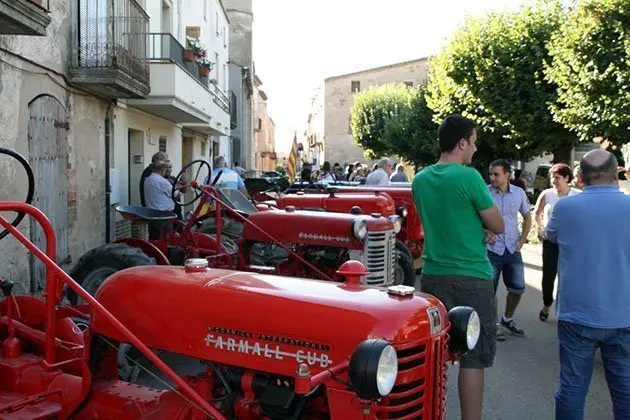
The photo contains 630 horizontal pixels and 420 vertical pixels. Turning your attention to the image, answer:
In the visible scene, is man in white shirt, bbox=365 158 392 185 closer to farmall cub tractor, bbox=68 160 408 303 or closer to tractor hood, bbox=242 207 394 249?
farmall cub tractor, bbox=68 160 408 303

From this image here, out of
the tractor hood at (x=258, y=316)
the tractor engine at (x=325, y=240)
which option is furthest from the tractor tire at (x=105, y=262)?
the tractor hood at (x=258, y=316)

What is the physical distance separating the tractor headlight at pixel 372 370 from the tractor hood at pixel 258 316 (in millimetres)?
213

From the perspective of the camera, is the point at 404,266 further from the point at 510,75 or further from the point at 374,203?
the point at 510,75

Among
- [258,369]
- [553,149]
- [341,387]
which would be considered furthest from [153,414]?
[553,149]

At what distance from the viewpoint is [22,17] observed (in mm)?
6188

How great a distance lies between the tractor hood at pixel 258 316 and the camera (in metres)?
2.37

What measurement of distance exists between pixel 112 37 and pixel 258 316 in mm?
8307

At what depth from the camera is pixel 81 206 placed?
31.7 ft

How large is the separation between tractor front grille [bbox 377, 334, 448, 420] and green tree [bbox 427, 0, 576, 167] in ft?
49.4

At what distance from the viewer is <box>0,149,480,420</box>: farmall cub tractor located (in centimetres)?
230

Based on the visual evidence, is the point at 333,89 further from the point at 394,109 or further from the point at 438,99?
the point at 438,99

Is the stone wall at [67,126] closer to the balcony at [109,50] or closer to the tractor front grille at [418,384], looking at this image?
the balcony at [109,50]

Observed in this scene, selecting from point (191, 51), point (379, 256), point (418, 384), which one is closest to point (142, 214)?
point (379, 256)

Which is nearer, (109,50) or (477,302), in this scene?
(477,302)
